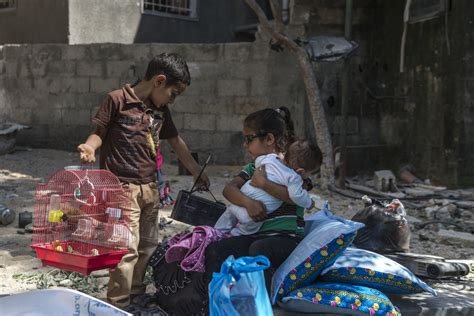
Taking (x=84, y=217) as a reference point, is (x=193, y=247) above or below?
below

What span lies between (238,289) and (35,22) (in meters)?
11.1

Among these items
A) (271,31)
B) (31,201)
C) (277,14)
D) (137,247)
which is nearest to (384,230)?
(137,247)

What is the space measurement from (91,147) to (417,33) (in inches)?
277

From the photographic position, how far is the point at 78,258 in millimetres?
3445

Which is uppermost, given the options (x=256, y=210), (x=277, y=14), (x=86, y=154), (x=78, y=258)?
(x=277, y=14)

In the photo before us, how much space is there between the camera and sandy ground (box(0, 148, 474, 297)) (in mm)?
4930

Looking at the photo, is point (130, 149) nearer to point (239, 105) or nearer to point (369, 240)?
point (369, 240)

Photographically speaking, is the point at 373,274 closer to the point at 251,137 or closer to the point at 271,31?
the point at 251,137

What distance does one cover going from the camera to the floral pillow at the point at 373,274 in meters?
3.66

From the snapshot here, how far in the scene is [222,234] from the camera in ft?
12.6

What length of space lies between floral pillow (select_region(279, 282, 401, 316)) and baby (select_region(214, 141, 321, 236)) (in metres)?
0.48

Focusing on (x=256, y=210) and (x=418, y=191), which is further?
(x=418, y=191)

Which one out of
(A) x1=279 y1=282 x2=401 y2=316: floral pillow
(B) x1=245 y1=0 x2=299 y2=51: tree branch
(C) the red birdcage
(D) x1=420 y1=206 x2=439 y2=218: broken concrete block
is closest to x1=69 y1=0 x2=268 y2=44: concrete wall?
(B) x1=245 y1=0 x2=299 y2=51: tree branch

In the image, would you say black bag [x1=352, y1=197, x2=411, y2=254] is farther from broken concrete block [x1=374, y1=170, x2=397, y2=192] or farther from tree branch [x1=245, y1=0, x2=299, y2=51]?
broken concrete block [x1=374, y1=170, x2=397, y2=192]
